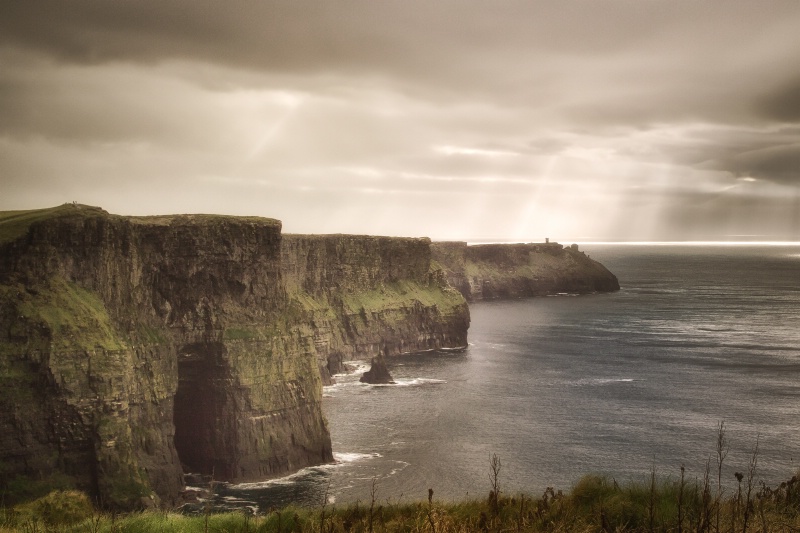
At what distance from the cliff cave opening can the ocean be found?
3.54 meters

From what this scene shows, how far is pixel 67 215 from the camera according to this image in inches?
2328

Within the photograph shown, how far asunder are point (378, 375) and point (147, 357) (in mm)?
57104

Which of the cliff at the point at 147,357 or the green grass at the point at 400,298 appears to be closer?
the cliff at the point at 147,357

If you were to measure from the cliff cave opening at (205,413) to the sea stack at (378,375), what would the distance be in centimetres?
4985

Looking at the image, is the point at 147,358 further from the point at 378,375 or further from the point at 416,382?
the point at 416,382

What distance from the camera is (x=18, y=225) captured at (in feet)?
191

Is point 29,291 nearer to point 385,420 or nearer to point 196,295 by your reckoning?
point 196,295

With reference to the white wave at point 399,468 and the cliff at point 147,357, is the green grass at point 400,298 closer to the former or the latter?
the cliff at point 147,357

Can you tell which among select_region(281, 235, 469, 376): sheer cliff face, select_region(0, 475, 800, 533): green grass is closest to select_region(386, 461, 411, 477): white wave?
select_region(0, 475, 800, 533): green grass

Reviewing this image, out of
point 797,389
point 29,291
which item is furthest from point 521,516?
point 797,389

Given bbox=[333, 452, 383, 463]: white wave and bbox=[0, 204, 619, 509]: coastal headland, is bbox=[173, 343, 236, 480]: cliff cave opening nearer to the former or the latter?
bbox=[0, 204, 619, 509]: coastal headland

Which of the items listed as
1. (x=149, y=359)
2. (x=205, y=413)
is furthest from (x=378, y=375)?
(x=149, y=359)

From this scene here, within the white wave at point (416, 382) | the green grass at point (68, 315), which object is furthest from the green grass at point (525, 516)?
A: the white wave at point (416, 382)

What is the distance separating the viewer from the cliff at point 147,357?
53.2 m
